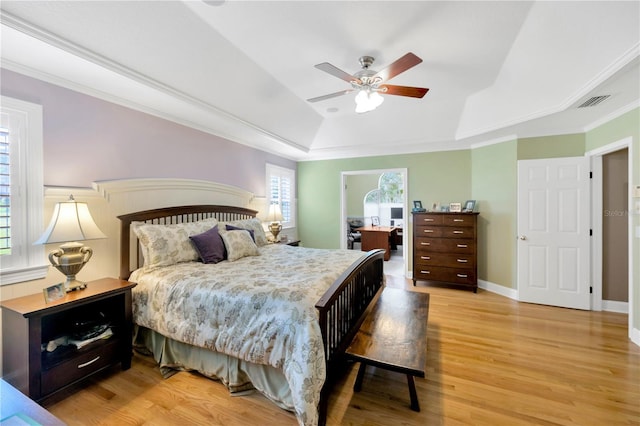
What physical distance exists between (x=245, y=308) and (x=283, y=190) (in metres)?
3.95

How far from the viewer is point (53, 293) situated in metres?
1.95

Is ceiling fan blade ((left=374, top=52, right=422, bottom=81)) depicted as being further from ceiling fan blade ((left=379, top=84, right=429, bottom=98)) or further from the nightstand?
the nightstand

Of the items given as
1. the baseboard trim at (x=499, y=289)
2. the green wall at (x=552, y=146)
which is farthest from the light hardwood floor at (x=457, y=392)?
the green wall at (x=552, y=146)

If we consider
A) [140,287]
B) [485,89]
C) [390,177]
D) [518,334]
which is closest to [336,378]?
[140,287]

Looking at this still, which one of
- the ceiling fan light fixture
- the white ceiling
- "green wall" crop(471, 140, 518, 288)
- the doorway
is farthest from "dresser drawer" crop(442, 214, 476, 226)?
the ceiling fan light fixture

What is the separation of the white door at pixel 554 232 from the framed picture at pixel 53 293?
5.26 meters

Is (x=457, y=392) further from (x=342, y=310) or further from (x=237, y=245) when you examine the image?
(x=237, y=245)

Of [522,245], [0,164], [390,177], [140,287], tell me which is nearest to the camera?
[0,164]

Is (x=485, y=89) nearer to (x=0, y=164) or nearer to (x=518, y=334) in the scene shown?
(x=518, y=334)

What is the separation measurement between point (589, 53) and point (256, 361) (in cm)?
365

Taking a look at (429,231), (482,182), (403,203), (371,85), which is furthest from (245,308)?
(482,182)

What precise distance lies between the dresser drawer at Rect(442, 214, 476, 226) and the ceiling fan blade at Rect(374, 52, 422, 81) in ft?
9.47

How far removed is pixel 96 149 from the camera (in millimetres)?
2605

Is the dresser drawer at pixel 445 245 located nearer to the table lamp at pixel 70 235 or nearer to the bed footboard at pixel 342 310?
the bed footboard at pixel 342 310
